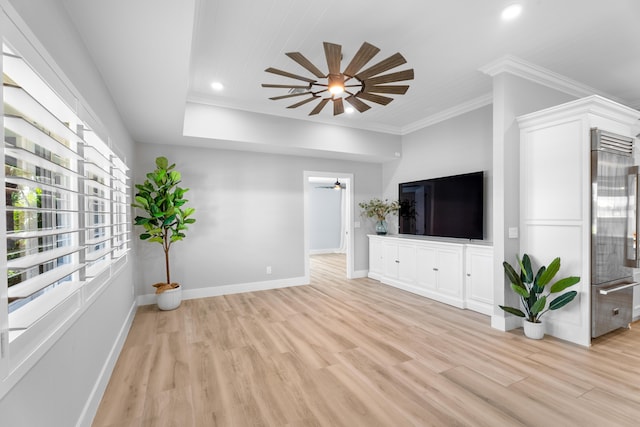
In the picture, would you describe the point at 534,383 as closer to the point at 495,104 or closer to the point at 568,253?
the point at 568,253

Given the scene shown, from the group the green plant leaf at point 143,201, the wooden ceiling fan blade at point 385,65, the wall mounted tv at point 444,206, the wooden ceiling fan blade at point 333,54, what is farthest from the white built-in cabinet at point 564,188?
the green plant leaf at point 143,201

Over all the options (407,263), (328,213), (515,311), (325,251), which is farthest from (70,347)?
(328,213)

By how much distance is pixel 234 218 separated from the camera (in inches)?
191

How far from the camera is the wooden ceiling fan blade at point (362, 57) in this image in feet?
6.94

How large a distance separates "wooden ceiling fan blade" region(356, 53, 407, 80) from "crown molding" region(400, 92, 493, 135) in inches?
91.7

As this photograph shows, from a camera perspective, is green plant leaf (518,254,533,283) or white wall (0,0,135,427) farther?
green plant leaf (518,254,533,283)

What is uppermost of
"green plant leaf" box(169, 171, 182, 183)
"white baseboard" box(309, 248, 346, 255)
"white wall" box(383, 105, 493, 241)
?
"white wall" box(383, 105, 493, 241)

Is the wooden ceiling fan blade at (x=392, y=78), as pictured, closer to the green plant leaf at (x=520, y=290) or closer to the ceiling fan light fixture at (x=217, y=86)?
the ceiling fan light fixture at (x=217, y=86)

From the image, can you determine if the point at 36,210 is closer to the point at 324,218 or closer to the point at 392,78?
the point at 392,78

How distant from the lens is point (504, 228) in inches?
127

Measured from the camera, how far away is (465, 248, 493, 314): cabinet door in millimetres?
3684

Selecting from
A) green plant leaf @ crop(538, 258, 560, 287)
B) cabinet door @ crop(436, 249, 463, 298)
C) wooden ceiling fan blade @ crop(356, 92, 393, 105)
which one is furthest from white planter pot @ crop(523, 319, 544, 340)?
wooden ceiling fan blade @ crop(356, 92, 393, 105)

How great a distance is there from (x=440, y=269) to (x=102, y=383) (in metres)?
4.04

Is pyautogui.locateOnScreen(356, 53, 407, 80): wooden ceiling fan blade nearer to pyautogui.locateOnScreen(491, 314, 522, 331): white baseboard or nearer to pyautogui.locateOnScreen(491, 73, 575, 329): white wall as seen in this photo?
pyautogui.locateOnScreen(491, 73, 575, 329): white wall
